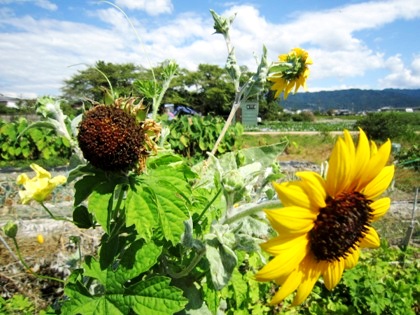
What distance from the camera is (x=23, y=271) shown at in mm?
2848

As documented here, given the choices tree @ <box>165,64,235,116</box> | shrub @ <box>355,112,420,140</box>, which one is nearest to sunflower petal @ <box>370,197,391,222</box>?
shrub @ <box>355,112,420,140</box>

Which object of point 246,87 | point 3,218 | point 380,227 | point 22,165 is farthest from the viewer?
point 22,165

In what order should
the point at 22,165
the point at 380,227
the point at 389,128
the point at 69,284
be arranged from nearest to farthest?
the point at 69,284
the point at 380,227
the point at 22,165
the point at 389,128

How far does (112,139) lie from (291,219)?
373mm

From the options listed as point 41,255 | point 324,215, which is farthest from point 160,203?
point 41,255

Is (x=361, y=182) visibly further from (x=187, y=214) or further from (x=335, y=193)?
(x=187, y=214)

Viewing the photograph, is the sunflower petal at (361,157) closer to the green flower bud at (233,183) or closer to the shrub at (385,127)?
the green flower bud at (233,183)

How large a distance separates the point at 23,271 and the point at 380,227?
5.02m

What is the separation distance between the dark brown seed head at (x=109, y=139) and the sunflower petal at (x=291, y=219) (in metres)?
0.29

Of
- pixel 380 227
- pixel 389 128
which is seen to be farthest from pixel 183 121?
pixel 389 128

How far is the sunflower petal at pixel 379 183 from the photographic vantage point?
785 mm

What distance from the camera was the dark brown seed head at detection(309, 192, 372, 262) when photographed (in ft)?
2.41

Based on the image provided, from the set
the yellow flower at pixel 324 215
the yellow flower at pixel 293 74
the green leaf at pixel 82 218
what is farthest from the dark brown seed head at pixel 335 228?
the yellow flower at pixel 293 74

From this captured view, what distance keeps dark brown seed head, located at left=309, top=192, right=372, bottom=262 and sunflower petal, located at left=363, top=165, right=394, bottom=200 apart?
5 centimetres
